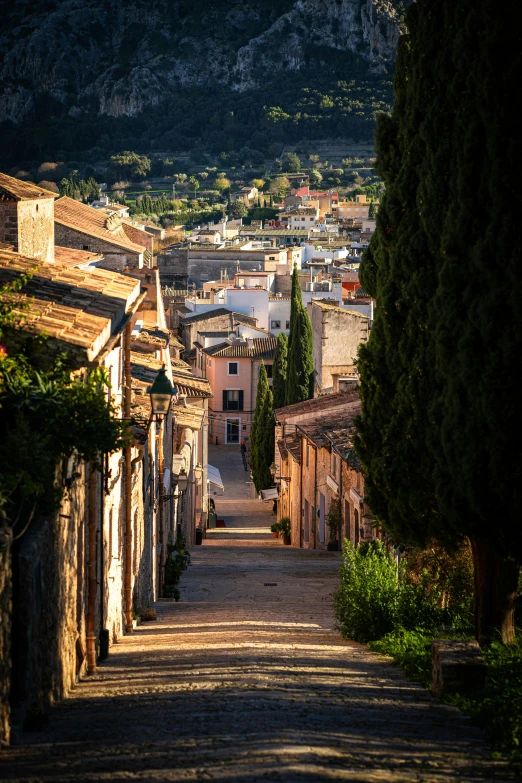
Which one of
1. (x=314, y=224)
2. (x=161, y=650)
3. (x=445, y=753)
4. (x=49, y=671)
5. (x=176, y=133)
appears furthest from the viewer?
(x=176, y=133)

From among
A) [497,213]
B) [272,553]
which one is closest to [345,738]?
[497,213]

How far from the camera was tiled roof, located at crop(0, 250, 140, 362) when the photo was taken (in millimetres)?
9445

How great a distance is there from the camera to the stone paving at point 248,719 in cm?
679

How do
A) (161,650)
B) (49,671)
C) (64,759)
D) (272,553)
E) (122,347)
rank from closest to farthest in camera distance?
1. (64,759)
2. (49,671)
3. (161,650)
4. (122,347)
5. (272,553)

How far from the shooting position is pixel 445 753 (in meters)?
7.51

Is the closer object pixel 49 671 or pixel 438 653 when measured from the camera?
pixel 49 671

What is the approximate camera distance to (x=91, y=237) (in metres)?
37.9

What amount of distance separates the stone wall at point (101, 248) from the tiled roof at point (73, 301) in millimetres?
23576

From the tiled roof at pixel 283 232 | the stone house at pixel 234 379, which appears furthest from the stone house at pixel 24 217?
the tiled roof at pixel 283 232

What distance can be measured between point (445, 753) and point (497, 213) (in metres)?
4.50

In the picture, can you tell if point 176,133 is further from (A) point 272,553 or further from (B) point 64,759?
(B) point 64,759

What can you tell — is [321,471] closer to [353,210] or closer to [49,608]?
[49,608]

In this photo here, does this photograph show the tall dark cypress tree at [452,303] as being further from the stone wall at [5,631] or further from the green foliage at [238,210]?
the green foliage at [238,210]

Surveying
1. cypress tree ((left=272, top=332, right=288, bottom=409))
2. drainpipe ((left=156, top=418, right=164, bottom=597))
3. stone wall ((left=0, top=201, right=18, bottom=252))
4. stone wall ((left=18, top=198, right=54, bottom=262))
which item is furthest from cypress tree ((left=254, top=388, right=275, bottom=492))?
stone wall ((left=0, top=201, right=18, bottom=252))
